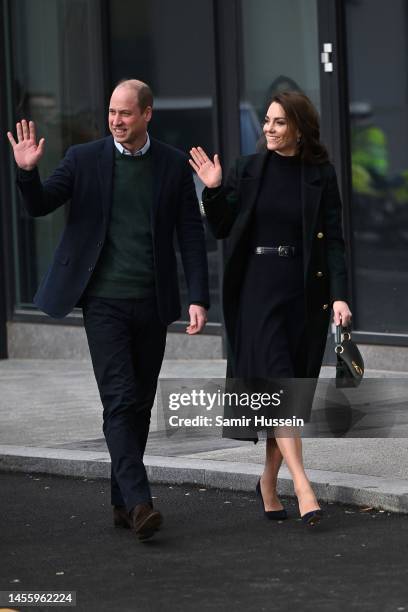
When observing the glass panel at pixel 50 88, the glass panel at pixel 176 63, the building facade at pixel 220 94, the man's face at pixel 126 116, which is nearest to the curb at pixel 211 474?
the man's face at pixel 126 116

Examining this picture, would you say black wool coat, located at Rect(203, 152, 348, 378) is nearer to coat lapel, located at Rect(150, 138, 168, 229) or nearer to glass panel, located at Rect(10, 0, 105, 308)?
coat lapel, located at Rect(150, 138, 168, 229)

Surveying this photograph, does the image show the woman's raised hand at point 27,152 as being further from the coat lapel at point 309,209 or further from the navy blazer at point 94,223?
the coat lapel at point 309,209

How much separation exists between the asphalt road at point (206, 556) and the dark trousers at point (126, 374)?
0.93 feet

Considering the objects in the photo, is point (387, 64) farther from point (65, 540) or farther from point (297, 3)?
point (65, 540)

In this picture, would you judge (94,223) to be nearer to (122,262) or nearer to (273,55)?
(122,262)

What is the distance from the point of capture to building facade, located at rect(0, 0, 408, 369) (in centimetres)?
1174

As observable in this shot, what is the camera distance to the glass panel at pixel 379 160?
11609mm

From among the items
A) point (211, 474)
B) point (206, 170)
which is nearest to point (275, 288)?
point (206, 170)

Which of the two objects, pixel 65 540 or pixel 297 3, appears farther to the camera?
pixel 297 3

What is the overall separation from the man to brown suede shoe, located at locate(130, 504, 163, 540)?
7.2 inches

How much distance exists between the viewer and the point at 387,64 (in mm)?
11672

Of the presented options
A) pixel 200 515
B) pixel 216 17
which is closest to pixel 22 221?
pixel 216 17

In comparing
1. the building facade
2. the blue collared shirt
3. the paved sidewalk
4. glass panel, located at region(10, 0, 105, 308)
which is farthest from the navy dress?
glass panel, located at region(10, 0, 105, 308)

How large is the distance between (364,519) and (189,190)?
160 cm
